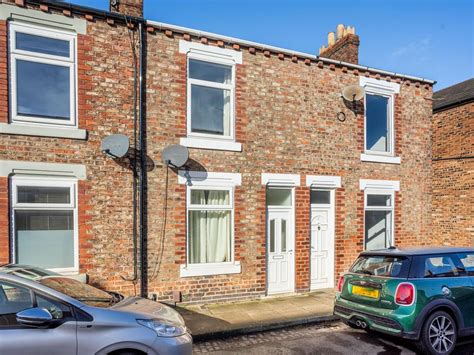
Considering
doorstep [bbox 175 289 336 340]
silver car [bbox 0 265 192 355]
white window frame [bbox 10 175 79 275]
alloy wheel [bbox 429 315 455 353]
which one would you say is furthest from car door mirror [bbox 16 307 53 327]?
alloy wheel [bbox 429 315 455 353]

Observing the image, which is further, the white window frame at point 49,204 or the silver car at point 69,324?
the white window frame at point 49,204

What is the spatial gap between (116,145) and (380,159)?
6755mm

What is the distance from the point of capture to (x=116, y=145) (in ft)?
20.3

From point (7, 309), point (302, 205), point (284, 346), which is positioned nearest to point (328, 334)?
point (284, 346)

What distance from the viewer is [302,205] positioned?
805cm

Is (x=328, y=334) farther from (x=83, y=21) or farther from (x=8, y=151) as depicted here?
(x=83, y=21)

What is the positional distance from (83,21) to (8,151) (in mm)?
2790

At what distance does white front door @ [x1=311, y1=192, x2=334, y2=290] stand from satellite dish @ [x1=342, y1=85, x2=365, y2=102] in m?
2.65

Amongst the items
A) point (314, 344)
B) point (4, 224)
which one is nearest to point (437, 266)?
point (314, 344)

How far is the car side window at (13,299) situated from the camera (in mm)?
3236

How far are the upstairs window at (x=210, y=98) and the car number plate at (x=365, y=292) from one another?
4.01m

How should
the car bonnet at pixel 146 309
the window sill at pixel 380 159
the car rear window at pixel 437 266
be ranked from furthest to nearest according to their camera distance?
1. the window sill at pixel 380 159
2. the car rear window at pixel 437 266
3. the car bonnet at pixel 146 309

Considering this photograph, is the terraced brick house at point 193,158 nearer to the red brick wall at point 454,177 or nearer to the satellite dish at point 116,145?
the satellite dish at point 116,145

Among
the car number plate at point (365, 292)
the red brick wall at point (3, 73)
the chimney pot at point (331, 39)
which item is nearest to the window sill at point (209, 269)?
the car number plate at point (365, 292)
